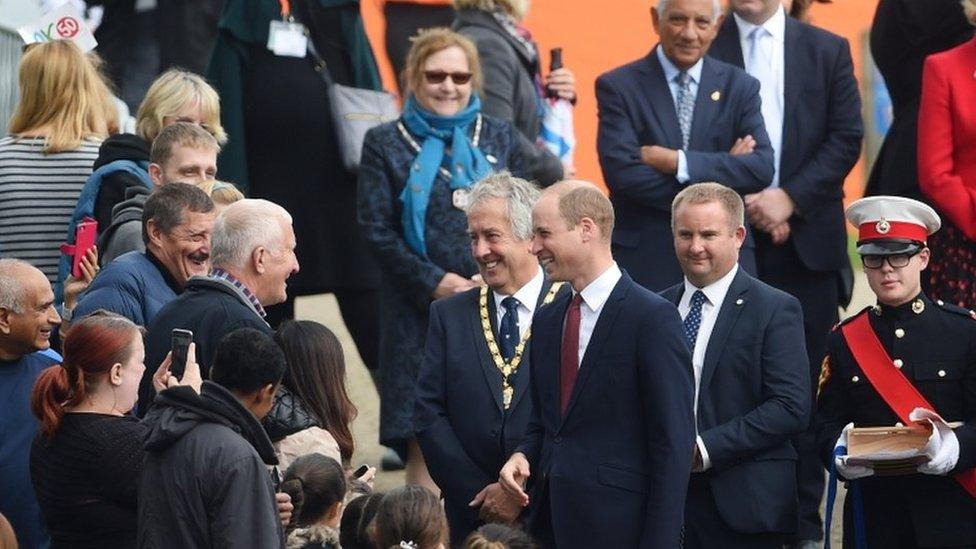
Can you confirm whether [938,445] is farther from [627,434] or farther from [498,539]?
[498,539]

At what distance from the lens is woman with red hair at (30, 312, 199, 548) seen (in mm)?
6141

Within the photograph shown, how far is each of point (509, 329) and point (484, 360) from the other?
0.15 metres

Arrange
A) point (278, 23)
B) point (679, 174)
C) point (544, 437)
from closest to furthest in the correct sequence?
point (544, 437), point (679, 174), point (278, 23)

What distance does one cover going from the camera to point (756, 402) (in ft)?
23.7

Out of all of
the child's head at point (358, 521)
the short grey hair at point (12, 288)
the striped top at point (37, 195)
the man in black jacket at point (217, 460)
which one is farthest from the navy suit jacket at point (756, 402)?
the striped top at point (37, 195)

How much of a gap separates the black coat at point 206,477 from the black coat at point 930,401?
7.57ft

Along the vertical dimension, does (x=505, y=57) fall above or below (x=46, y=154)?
above

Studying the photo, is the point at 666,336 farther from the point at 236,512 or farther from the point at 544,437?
the point at 236,512

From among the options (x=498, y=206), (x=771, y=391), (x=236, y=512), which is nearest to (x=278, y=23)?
(x=498, y=206)

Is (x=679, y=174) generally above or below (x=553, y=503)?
above

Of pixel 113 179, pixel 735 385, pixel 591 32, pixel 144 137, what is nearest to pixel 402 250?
pixel 144 137

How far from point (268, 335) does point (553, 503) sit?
42.2 inches

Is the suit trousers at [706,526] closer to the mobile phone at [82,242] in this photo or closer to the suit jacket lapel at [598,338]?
the suit jacket lapel at [598,338]

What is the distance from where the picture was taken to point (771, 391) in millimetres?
7191
